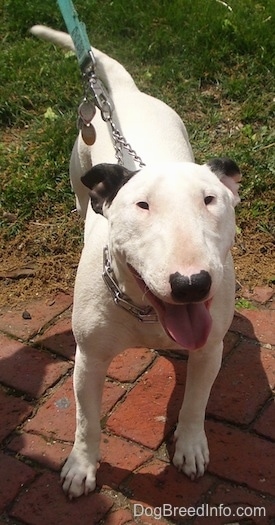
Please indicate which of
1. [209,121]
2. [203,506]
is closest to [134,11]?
[209,121]

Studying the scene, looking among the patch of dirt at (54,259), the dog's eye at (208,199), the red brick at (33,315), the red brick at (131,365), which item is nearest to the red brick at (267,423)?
the red brick at (131,365)

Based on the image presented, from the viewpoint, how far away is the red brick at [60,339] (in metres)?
3.79

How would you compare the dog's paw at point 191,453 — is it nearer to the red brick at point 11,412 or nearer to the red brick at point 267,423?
the red brick at point 267,423

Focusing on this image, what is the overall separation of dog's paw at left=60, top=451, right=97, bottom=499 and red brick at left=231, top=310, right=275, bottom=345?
3.73 feet

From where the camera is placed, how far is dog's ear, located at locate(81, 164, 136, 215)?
8.59 ft

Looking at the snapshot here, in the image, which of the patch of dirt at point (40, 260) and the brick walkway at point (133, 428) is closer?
the brick walkway at point (133, 428)

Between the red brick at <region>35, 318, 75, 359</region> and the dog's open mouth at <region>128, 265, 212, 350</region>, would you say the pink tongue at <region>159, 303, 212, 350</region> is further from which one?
the red brick at <region>35, 318, 75, 359</region>

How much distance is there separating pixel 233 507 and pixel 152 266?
122 cm

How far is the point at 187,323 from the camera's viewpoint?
239 cm

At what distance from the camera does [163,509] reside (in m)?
2.99

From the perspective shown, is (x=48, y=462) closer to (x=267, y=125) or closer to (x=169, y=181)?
(x=169, y=181)

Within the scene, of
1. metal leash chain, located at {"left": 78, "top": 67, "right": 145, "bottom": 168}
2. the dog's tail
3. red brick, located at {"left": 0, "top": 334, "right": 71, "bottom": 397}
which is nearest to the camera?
metal leash chain, located at {"left": 78, "top": 67, "right": 145, "bottom": 168}

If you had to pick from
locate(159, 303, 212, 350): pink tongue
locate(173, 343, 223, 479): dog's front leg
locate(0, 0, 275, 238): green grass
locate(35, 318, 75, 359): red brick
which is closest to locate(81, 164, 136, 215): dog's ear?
locate(159, 303, 212, 350): pink tongue

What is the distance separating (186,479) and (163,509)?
0.60 feet
